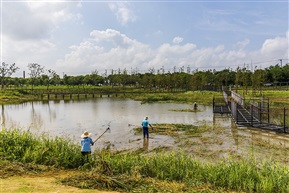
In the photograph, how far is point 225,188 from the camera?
767 cm

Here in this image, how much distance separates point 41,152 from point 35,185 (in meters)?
2.46

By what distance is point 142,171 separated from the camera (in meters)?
8.84

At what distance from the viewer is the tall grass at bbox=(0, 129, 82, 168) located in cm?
1002

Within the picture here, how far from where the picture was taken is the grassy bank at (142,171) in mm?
7617

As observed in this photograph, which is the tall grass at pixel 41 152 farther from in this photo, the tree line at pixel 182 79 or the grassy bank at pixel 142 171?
the tree line at pixel 182 79

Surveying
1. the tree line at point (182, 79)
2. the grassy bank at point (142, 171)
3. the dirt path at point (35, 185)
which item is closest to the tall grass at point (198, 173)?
the grassy bank at point (142, 171)

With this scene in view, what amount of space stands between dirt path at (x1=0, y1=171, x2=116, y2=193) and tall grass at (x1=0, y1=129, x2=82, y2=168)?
37.5 inches

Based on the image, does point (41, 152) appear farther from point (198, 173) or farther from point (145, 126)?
point (145, 126)

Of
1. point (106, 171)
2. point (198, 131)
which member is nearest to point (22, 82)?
point (198, 131)

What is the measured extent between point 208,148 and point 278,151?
3.43 metres

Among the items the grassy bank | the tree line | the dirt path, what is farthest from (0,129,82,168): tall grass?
→ the tree line

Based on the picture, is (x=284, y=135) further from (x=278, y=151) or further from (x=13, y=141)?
(x=13, y=141)

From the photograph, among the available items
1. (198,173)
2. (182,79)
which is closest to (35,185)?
(198,173)

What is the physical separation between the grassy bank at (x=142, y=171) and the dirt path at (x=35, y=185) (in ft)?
0.94
